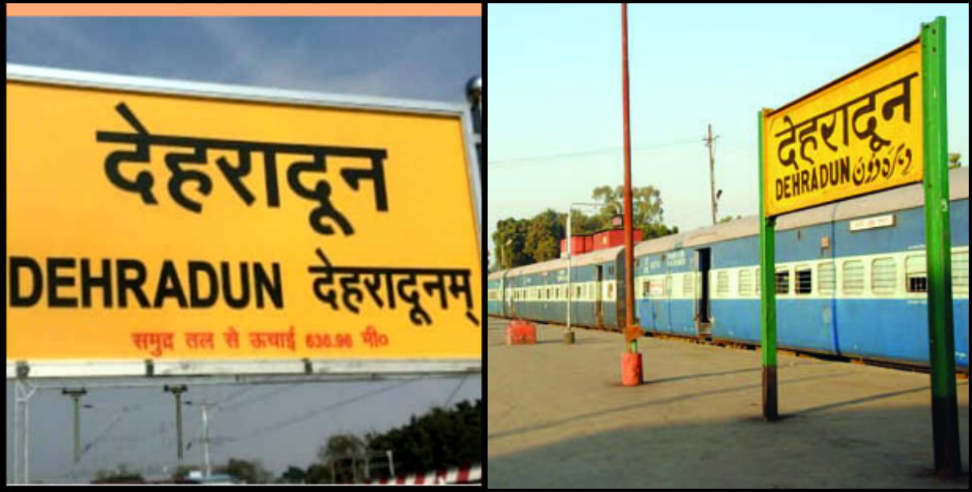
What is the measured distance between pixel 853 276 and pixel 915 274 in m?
2.01

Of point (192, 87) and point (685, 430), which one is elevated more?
point (192, 87)

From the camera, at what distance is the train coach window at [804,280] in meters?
19.4

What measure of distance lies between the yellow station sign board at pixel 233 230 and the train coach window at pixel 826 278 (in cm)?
1231

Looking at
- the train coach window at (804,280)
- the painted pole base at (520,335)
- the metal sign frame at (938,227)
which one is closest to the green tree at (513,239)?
the painted pole base at (520,335)

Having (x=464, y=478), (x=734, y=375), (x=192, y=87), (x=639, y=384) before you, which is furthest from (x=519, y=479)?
(x=734, y=375)

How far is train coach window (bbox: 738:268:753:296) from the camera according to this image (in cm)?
2250

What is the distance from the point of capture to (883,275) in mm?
16594

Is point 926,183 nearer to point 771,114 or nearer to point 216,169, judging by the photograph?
point 771,114

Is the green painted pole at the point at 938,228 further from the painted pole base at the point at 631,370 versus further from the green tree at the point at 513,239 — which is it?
the green tree at the point at 513,239

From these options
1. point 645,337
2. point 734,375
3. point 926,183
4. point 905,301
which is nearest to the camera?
point 926,183

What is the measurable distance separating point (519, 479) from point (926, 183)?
4809 mm

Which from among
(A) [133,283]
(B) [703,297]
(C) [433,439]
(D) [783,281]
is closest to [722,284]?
(B) [703,297]

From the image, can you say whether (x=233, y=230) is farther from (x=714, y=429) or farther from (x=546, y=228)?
(x=546, y=228)

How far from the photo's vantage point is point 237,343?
737cm
